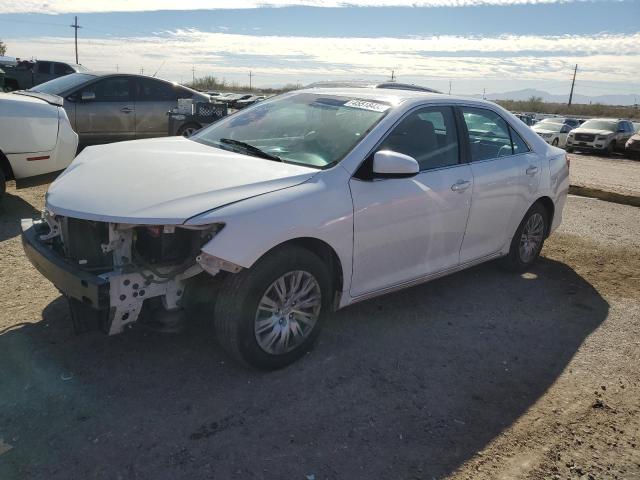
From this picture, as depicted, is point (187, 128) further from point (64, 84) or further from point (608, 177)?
point (608, 177)

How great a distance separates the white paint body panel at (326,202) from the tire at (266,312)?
0.43ft

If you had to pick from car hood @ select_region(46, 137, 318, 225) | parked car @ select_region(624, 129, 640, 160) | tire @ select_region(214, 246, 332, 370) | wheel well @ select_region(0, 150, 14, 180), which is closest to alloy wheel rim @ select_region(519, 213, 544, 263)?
tire @ select_region(214, 246, 332, 370)

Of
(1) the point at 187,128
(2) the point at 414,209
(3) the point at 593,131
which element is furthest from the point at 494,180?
(3) the point at 593,131

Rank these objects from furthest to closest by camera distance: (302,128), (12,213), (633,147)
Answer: (633,147) → (12,213) → (302,128)

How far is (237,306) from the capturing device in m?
3.14

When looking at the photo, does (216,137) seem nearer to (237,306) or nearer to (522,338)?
(237,306)

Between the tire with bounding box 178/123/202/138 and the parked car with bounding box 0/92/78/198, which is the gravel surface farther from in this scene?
the parked car with bounding box 0/92/78/198

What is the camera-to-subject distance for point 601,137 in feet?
76.0

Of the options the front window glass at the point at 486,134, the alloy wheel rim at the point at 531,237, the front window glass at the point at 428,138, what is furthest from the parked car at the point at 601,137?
the front window glass at the point at 428,138

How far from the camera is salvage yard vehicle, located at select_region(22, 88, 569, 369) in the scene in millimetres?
3068

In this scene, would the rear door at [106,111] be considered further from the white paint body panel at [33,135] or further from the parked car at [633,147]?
the parked car at [633,147]

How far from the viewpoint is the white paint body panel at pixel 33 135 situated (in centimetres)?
611

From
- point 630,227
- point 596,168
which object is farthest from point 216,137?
point 596,168

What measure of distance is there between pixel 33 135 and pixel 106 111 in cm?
402
